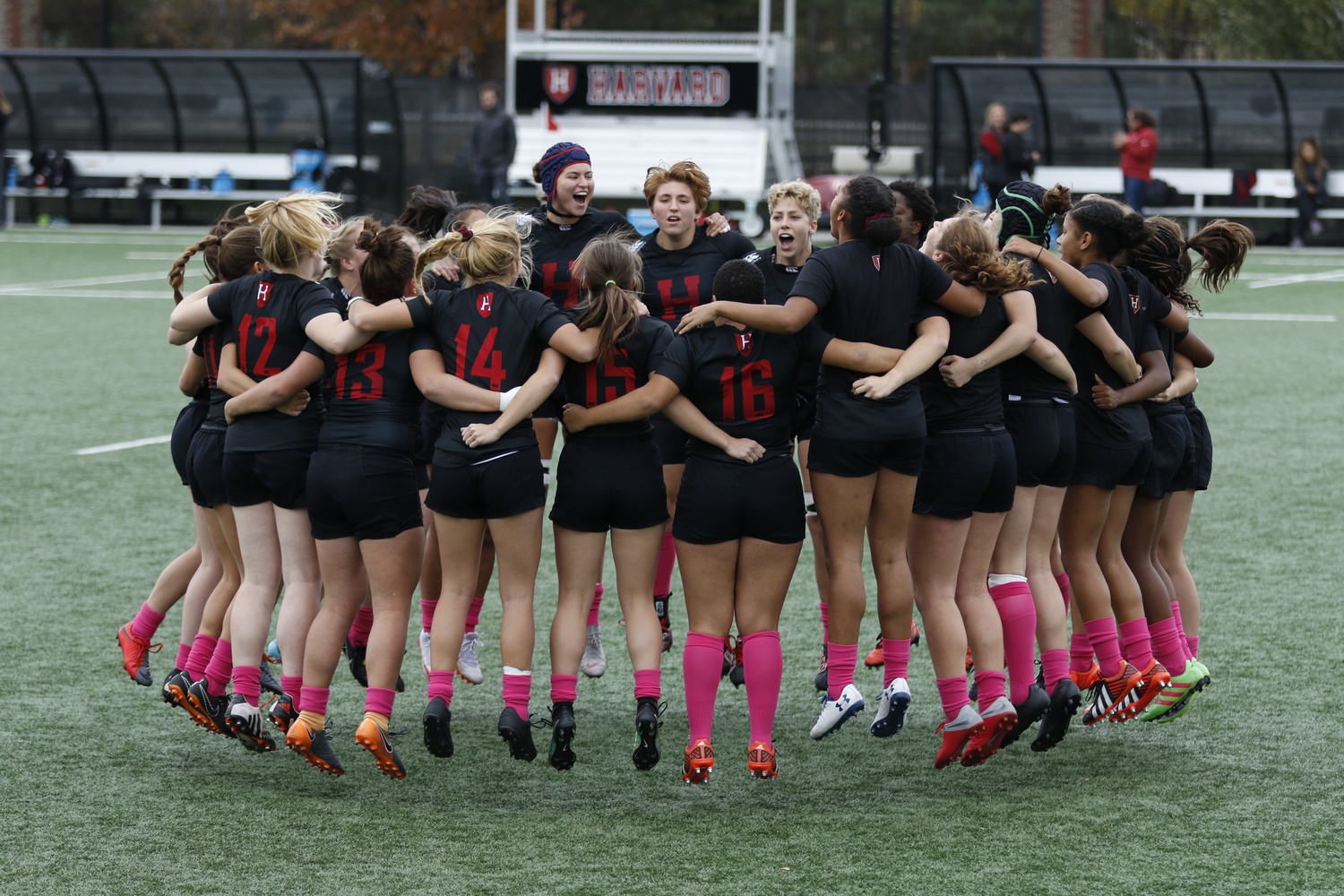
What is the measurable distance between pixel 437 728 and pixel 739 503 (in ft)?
3.75

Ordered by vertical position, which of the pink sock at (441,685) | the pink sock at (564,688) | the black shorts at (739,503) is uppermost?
the black shorts at (739,503)

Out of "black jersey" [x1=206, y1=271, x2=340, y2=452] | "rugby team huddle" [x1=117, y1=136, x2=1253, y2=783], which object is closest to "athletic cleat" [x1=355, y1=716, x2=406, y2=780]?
"rugby team huddle" [x1=117, y1=136, x2=1253, y2=783]

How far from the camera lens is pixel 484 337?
4961mm

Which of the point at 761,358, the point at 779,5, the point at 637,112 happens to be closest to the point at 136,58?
the point at 637,112

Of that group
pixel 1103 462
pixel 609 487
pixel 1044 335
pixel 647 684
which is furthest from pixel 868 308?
pixel 647 684

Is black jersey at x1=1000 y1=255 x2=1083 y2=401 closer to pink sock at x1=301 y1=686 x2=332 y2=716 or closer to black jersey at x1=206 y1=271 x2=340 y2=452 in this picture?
black jersey at x1=206 y1=271 x2=340 y2=452

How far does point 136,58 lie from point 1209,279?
23.8 metres

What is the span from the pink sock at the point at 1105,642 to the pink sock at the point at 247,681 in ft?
9.41

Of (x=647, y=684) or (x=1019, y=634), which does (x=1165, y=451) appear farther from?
(x=647, y=684)

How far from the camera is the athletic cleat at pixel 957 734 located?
5.02 m

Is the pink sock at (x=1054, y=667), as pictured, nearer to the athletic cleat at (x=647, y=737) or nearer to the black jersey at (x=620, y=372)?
the athletic cleat at (x=647, y=737)

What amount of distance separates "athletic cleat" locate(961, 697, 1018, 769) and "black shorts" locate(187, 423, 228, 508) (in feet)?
8.51

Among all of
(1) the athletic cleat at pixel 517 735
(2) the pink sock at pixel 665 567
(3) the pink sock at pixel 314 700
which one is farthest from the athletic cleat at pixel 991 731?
(3) the pink sock at pixel 314 700

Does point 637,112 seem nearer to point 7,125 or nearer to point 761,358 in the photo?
point 7,125
